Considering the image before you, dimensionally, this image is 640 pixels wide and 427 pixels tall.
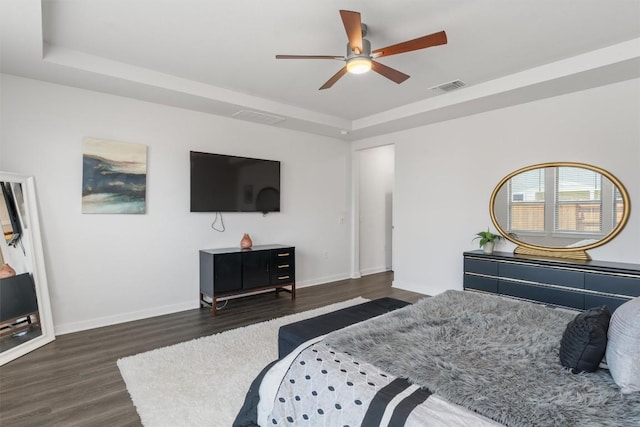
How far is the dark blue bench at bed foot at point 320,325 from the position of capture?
7.38 ft

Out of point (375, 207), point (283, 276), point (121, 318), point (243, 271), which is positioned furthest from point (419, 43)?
point (375, 207)

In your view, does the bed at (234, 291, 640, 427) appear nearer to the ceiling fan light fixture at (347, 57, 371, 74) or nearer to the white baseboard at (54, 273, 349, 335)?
the ceiling fan light fixture at (347, 57, 371, 74)

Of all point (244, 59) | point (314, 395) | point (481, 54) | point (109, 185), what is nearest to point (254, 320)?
point (109, 185)

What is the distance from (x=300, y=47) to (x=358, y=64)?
70 centimetres

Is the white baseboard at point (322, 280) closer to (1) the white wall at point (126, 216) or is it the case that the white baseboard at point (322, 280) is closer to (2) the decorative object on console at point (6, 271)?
(1) the white wall at point (126, 216)

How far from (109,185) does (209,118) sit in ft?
4.97

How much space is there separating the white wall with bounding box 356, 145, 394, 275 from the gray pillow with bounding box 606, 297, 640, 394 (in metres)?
5.09

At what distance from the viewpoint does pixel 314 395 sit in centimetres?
149

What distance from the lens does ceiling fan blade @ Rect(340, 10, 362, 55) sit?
7.00ft

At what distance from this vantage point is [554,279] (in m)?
3.51

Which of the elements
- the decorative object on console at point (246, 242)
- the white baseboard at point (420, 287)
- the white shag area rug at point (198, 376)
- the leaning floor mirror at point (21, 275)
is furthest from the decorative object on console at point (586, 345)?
the leaning floor mirror at point (21, 275)

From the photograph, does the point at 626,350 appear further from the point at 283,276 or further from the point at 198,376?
the point at 283,276

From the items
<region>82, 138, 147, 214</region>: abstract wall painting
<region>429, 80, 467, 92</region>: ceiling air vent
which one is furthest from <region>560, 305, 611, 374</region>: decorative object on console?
<region>82, 138, 147, 214</region>: abstract wall painting

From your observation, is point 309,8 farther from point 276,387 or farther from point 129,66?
point 276,387
